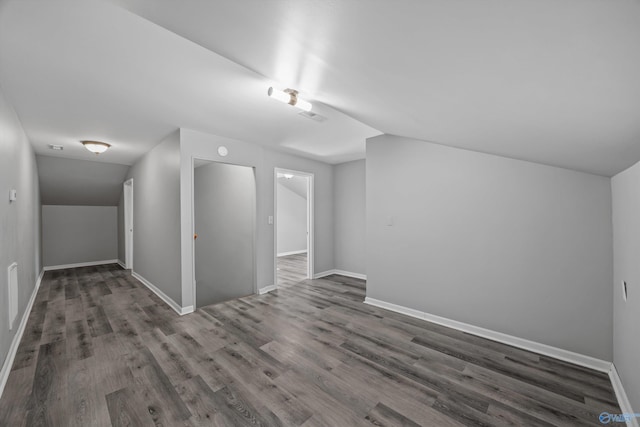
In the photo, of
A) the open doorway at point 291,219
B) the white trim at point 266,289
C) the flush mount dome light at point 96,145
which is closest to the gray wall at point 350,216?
the white trim at point 266,289

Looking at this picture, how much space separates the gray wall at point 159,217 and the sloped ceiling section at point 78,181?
0.95 metres

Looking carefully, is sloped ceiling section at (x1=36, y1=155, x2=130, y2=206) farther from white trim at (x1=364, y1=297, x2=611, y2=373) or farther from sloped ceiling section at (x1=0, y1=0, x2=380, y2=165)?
white trim at (x1=364, y1=297, x2=611, y2=373)

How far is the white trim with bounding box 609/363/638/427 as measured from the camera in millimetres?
1592

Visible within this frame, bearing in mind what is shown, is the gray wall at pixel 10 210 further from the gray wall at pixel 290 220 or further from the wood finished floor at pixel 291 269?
the gray wall at pixel 290 220

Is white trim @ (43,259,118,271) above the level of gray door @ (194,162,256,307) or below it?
below

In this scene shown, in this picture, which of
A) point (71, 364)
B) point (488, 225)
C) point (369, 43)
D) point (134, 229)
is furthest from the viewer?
point (134, 229)

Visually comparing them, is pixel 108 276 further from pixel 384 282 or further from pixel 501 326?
pixel 501 326

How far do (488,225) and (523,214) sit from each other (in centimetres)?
32

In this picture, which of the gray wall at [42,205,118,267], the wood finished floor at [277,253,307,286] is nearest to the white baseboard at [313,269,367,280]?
the wood finished floor at [277,253,307,286]

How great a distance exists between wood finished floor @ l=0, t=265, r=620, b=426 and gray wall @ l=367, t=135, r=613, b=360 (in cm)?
32

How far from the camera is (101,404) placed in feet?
5.78

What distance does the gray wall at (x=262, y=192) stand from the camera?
3.33 m

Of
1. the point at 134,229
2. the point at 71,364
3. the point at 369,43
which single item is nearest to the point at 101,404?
the point at 71,364

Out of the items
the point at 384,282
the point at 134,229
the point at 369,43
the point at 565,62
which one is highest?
the point at 369,43
